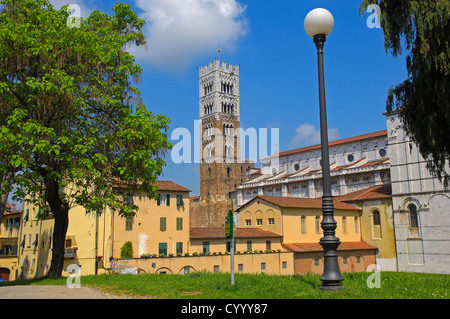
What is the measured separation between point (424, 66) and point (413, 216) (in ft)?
125

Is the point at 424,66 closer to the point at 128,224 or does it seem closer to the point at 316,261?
the point at 128,224

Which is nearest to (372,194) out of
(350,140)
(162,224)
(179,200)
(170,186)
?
(350,140)

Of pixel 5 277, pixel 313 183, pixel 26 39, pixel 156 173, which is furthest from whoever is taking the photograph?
pixel 313 183

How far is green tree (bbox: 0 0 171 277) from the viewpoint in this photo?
15.2m

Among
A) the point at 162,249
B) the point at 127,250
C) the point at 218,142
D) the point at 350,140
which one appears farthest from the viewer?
the point at 218,142

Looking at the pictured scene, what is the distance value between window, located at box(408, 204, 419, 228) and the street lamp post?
1631 inches

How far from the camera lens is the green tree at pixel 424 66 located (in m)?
13.4

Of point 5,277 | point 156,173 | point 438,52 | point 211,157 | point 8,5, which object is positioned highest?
point 211,157

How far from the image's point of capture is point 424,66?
13820 mm

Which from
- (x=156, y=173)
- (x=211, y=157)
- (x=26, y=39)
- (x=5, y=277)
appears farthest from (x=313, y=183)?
(x=26, y=39)

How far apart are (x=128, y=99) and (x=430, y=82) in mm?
11932

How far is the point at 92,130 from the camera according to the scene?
650 inches
